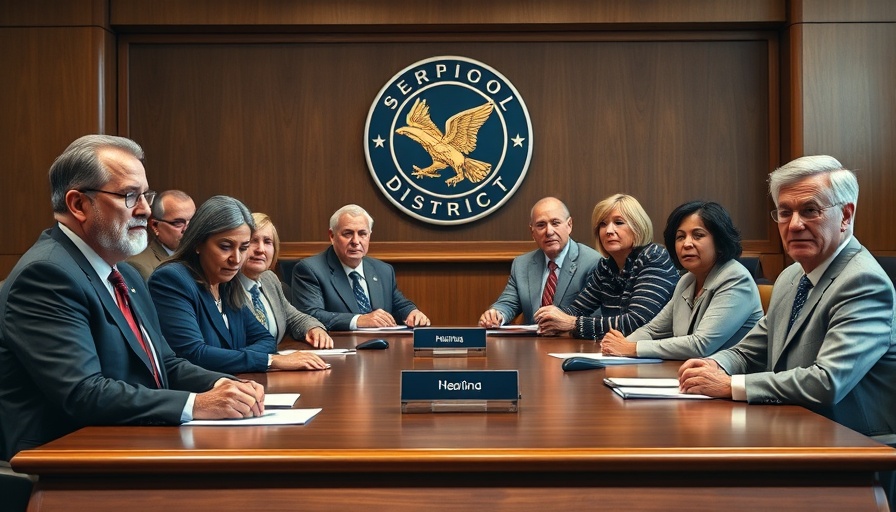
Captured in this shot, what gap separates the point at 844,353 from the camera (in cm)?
238

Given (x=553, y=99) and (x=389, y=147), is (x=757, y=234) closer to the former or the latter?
(x=553, y=99)

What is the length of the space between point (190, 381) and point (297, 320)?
2.13 meters

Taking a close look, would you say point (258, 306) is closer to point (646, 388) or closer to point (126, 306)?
point (126, 306)

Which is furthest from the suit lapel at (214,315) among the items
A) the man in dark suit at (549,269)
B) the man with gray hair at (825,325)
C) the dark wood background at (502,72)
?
the dark wood background at (502,72)

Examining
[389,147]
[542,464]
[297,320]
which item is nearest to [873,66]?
[389,147]

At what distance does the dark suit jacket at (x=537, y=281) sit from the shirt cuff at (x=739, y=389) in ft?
10.4

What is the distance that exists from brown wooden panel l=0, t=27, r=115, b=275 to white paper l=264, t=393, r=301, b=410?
16.0 ft

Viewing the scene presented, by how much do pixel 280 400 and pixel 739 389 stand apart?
3.73 feet

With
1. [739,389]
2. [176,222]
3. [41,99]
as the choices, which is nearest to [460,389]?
[739,389]

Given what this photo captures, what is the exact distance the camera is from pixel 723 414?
82.9 inches

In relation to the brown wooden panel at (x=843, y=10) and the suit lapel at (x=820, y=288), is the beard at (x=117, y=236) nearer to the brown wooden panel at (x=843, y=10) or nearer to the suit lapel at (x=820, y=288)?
the suit lapel at (x=820, y=288)

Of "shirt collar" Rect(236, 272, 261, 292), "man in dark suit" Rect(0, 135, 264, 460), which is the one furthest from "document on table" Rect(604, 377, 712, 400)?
"shirt collar" Rect(236, 272, 261, 292)

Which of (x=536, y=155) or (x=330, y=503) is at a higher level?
(x=536, y=155)

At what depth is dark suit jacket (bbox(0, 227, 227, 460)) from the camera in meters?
2.02
